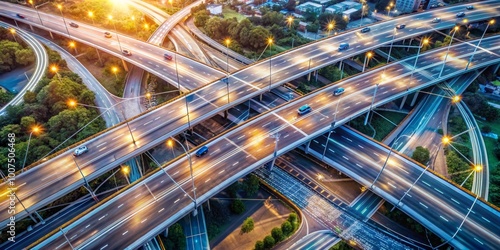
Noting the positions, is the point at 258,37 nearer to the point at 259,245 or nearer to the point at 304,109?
the point at 304,109

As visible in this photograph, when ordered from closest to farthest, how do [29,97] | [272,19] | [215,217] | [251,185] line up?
[215,217], [251,185], [29,97], [272,19]

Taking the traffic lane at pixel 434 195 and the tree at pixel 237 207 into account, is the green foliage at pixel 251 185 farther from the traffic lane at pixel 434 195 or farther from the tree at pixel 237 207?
the traffic lane at pixel 434 195

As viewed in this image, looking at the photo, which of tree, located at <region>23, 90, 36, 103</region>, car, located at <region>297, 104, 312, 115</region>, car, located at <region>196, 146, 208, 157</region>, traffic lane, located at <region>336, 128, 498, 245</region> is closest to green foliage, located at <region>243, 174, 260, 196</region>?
car, located at <region>196, 146, 208, 157</region>

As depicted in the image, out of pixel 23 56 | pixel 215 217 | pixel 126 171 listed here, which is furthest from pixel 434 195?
pixel 23 56

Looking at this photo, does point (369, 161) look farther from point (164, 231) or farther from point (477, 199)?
point (164, 231)

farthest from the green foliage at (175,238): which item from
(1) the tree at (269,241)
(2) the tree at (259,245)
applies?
(1) the tree at (269,241)
